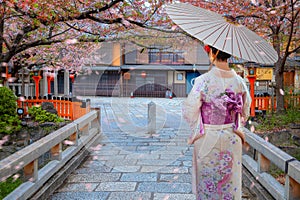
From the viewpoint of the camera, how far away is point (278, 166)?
315 centimetres

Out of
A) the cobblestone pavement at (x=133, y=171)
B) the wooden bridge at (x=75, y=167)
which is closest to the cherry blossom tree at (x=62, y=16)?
the wooden bridge at (x=75, y=167)

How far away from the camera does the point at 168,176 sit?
4.50 metres

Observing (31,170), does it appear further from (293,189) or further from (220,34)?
(293,189)

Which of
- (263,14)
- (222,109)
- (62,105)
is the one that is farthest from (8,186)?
(263,14)

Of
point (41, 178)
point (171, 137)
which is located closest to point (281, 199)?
point (41, 178)

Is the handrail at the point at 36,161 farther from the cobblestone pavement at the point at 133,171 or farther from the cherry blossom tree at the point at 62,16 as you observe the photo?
the cherry blossom tree at the point at 62,16

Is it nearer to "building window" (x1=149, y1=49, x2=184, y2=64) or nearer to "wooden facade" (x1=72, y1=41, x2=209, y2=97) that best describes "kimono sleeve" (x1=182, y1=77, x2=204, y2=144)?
"wooden facade" (x1=72, y1=41, x2=209, y2=97)

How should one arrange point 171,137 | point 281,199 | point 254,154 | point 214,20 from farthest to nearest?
point 171,137
point 254,154
point 281,199
point 214,20

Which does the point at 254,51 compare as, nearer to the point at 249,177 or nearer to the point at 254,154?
the point at 249,177

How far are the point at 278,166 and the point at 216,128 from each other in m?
1.03

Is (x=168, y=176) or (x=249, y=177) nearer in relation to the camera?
(x=249, y=177)

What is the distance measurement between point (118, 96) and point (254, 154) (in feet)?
66.9

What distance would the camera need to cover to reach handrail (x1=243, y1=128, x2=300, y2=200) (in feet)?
9.37

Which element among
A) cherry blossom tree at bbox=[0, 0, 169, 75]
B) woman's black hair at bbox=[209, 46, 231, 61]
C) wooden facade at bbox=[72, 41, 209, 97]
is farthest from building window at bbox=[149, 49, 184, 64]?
woman's black hair at bbox=[209, 46, 231, 61]
